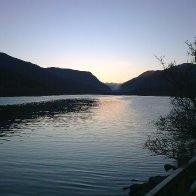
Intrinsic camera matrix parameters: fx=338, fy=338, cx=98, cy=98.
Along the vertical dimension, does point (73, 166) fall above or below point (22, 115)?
below

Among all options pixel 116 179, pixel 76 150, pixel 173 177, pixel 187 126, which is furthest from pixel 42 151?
pixel 173 177

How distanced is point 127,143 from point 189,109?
19.8 meters

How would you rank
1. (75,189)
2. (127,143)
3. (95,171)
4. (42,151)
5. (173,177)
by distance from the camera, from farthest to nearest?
(127,143) → (42,151) → (95,171) → (75,189) → (173,177)

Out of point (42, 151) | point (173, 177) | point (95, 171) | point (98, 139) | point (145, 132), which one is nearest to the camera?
point (173, 177)

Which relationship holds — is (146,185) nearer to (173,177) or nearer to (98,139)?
(173,177)

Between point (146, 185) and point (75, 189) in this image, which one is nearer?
point (146, 185)

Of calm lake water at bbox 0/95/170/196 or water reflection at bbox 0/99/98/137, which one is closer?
calm lake water at bbox 0/95/170/196

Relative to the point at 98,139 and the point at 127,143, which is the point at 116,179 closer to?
the point at 127,143

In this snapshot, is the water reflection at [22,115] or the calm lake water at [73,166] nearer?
the calm lake water at [73,166]

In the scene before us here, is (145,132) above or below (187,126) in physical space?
below

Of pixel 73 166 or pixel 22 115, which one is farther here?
pixel 22 115

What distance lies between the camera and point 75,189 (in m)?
25.3

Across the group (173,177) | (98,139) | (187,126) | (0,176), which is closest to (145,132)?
(98,139)

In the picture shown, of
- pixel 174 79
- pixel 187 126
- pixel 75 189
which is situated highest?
pixel 174 79
